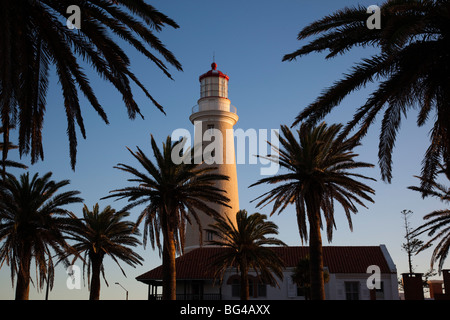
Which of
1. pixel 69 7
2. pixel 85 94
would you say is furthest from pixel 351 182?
pixel 69 7

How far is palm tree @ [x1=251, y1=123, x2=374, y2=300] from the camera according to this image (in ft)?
90.8

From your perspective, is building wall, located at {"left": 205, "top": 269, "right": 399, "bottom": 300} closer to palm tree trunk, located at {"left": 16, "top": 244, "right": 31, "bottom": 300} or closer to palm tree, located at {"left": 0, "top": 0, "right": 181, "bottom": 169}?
palm tree trunk, located at {"left": 16, "top": 244, "right": 31, "bottom": 300}

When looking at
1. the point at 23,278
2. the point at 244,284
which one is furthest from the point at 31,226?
the point at 244,284

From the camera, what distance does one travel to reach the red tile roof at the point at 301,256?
4641 centimetres

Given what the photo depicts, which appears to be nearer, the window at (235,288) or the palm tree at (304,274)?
the palm tree at (304,274)

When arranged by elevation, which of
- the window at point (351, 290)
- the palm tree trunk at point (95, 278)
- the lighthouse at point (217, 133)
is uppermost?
the lighthouse at point (217, 133)

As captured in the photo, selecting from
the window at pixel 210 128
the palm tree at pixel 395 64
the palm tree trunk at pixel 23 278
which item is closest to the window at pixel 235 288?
the window at pixel 210 128

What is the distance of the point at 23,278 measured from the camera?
3031 cm

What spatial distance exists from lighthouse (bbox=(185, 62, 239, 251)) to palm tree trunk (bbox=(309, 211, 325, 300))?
2008 centimetres

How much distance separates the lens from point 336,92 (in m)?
12.5

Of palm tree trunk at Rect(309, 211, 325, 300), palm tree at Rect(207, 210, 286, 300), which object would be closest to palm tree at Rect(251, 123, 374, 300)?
palm tree trunk at Rect(309, 211, 325, 300)

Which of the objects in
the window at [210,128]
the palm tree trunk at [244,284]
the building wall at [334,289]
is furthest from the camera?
the window at [210,128]

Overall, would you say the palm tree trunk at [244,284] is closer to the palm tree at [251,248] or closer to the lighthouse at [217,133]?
the palm tree at [251,248]

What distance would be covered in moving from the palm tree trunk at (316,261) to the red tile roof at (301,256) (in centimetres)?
1845
